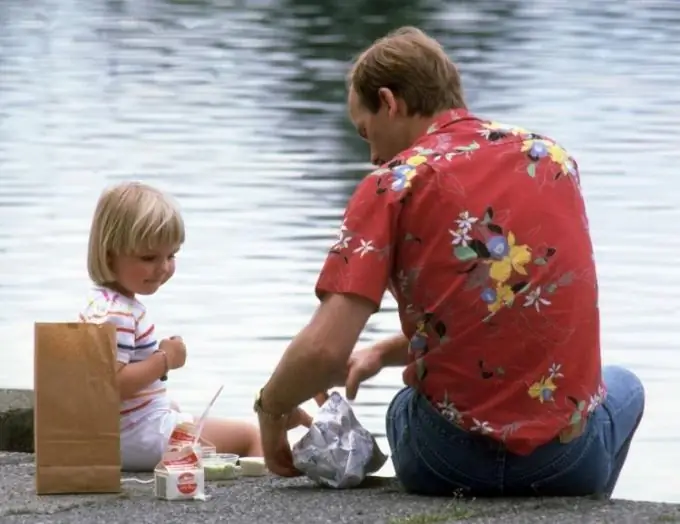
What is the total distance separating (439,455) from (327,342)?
368 millimetres

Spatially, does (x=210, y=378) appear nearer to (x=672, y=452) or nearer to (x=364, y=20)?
(x=672, y=452)

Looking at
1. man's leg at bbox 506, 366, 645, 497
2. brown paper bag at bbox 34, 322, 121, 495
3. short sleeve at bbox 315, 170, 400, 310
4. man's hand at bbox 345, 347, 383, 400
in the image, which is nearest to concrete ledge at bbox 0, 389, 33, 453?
brown paper bag at bbox 34, 322, 121, 495

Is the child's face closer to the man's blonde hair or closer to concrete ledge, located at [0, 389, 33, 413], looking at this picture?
concrete ledge, located at [0, 389, 33, 413]

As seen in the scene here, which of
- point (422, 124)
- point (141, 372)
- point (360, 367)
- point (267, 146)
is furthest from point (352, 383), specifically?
point (267, 146)

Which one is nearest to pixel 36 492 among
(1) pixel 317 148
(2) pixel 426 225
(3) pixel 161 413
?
(3) pixel 161 413

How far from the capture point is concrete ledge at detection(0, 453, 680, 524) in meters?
3.88

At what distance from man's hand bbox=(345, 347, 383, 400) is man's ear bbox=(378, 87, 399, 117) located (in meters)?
0.51

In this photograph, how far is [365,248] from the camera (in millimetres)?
3982

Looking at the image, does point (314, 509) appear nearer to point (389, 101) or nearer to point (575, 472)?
point (575, 472)

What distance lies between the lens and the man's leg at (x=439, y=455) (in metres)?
4.09

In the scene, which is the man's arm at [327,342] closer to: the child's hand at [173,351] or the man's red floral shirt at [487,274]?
the man's red floral shirt at [487,274]

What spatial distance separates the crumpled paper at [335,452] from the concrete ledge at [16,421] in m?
1.18

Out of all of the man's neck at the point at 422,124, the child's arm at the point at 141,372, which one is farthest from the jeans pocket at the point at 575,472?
the child's arm at the point at 141,372

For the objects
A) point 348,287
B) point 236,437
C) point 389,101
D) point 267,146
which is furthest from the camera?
point 267,146
